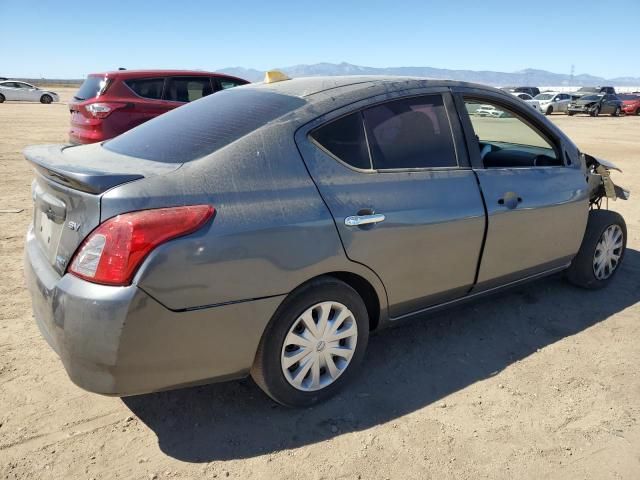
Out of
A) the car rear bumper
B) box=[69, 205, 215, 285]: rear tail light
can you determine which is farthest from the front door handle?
box=[69, 205, 215, 285]: rear tail light

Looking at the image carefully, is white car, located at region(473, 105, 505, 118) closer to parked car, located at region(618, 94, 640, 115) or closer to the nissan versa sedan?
the nissan versa sedan

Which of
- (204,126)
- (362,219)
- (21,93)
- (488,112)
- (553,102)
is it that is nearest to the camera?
(362,219)

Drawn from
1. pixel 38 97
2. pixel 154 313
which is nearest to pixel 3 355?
pixel 154 313

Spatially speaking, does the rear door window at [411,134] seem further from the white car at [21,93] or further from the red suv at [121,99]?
the white car at [21,93]

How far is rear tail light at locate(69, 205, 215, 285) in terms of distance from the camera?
7.00 ft

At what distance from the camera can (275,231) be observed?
241 cm

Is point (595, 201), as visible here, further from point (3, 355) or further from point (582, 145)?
point (582, 145)

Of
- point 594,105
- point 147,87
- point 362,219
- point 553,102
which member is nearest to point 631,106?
A: point 594,105

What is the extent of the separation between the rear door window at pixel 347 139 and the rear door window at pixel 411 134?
0.18ft

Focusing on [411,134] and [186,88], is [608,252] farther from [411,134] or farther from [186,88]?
[186,88]

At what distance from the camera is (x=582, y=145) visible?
15562 millimetres

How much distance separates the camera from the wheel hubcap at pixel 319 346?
8.69 feet

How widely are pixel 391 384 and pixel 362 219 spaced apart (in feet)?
3.34

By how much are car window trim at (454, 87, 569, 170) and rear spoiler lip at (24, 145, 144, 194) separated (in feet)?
6.54
